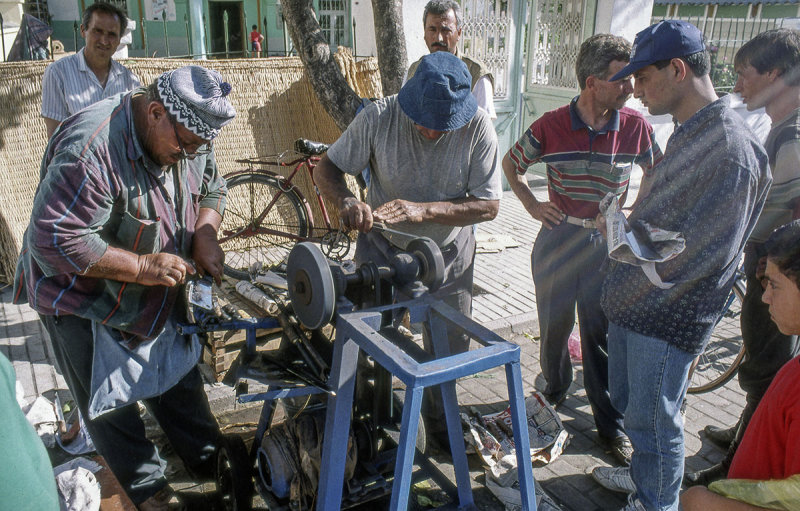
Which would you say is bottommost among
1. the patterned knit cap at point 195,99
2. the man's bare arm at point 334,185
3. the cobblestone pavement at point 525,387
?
the cobblestone pavement at point 525,387

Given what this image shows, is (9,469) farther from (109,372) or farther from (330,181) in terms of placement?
(330,181)

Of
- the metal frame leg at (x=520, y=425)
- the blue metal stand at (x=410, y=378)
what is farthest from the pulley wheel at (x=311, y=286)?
the metal frame leg at (x=520, y=425)

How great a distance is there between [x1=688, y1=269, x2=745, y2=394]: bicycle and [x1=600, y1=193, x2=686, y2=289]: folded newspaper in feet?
5.58

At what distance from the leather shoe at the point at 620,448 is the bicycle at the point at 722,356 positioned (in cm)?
70

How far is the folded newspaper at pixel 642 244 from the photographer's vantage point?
2.20m

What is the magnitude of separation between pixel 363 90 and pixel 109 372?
4684 millimetres

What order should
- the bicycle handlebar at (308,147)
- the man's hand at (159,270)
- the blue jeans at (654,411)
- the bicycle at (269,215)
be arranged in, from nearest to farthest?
the man's hand at (159,270) → the blue jeans at (654,411) → the bicycle handlebar at (308,147) → the bicycle at (269,215)

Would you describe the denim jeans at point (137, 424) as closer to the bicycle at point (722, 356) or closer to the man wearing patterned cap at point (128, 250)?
the man wearing patterned cap at point (128, 250)

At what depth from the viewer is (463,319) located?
2176 millimetres

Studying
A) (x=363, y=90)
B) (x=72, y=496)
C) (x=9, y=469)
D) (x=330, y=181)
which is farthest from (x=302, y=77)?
(x=9, y=469)

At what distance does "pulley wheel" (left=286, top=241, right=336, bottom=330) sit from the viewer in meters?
2.09

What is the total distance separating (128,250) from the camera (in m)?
2.33

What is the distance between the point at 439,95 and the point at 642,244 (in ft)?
3.52

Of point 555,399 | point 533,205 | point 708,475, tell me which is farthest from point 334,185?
point 708,475
